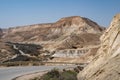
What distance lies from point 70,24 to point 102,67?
460ft

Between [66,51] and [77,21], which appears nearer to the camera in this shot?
[66,51]

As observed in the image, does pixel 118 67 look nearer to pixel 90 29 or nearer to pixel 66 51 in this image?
pixel 66 51

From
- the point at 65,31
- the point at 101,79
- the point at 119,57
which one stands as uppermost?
the point at 119,57

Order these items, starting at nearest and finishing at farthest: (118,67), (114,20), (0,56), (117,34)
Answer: (118,67) → (117,34) → (114,20) → (0,56)

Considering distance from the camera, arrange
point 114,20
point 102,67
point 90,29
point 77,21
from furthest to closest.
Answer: point 77,21
point 90,29
point 114,20
point 102,67

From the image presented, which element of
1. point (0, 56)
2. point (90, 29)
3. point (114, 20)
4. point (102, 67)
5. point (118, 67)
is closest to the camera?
point (118, 67)

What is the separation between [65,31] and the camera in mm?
156875

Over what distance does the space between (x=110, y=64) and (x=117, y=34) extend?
3339 millimetres

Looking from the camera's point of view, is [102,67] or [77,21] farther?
[77,21]

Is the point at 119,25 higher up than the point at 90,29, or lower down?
higher up

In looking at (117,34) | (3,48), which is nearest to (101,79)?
(117,34)

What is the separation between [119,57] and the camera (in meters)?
16.1

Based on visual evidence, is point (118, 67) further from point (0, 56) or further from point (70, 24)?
point (70, 24)

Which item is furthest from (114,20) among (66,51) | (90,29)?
(90,29)
